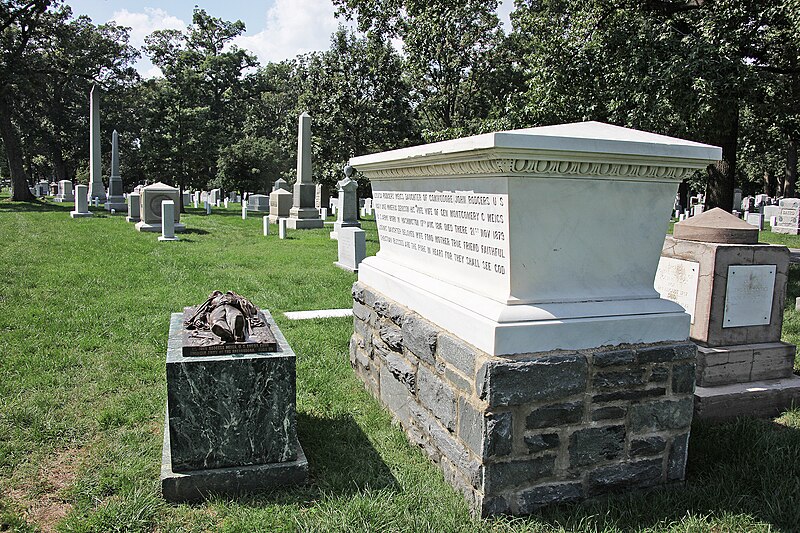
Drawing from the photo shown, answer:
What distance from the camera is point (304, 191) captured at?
19094mm

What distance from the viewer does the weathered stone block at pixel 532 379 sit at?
8.82ft

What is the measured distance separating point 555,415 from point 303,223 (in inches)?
641

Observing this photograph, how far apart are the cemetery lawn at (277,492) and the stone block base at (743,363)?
1.17ft

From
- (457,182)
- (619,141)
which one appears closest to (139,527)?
(457,182)

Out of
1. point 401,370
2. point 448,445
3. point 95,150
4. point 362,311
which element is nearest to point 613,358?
point 448,445

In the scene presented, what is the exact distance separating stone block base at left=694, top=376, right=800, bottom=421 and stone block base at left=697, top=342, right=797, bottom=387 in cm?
5

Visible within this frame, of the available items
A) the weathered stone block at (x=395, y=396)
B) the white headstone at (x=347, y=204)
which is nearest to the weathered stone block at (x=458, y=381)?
the weathered stone block at (x=395, y=396)

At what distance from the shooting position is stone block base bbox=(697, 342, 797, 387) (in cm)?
421

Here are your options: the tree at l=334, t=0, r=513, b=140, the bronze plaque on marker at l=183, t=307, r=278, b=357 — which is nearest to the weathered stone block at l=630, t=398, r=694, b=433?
the bronze plaque on marker at l=183, t=307, r=278, b=357

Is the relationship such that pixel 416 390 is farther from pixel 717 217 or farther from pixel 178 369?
pixel 717 217

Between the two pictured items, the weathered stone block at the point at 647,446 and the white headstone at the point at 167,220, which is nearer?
the weathered stone block at the point at 647,446

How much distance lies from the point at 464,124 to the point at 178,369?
805 inches

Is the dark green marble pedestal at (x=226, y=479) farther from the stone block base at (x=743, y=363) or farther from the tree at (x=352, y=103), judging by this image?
the tree at (x=352, y=103)

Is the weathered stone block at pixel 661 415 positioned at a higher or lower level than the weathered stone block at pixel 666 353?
lower
